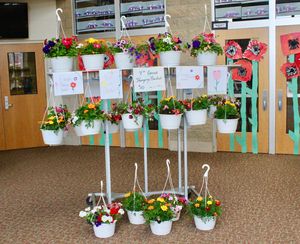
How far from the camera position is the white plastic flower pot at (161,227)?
3.73m

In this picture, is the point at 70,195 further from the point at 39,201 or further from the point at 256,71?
the point at 256,71

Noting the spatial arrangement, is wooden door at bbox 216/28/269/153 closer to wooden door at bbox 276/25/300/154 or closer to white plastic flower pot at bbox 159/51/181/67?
wooden door at bbox 276/25/300/154

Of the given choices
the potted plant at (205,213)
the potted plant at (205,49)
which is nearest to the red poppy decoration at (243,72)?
the potted plant at (205,49)

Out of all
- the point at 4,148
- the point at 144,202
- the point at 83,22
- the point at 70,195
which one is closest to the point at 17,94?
the point at 4,148

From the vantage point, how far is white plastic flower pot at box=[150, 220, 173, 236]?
373 cm

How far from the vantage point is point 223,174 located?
5.66 meters

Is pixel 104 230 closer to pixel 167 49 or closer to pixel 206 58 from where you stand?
pixel 167 49

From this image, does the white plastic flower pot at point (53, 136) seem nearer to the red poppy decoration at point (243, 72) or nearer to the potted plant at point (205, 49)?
the potted plant at point (205, 49)

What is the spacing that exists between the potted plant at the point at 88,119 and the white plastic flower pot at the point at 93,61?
0.38 metres

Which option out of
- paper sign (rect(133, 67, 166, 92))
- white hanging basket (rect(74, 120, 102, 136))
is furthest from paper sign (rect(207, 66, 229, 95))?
white hanging basket (rect(74, 120, 102, 136))

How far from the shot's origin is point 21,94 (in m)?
7.93

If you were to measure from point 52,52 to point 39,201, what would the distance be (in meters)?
1.75

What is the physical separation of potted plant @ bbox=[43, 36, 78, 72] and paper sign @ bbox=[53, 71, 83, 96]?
19cm

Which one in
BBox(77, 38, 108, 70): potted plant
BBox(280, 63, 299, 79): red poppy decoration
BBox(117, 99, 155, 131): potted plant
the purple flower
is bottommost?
BBox(117, 99, 155, 131): potted plant
